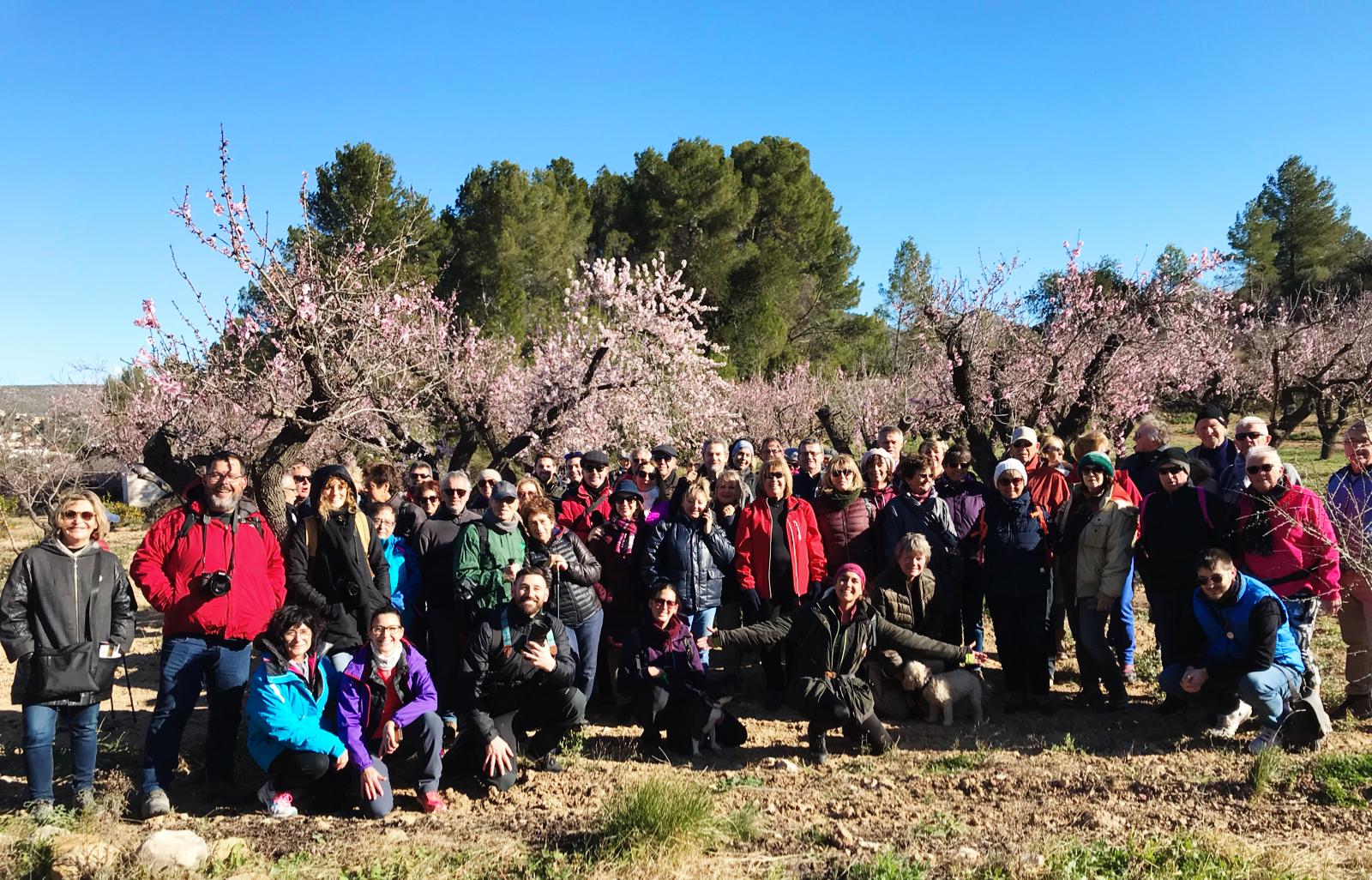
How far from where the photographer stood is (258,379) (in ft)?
28.8

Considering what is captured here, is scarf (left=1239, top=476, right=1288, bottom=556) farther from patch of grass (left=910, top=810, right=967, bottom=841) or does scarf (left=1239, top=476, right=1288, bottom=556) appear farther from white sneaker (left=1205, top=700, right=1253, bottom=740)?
patch of grass (left=910, top=810, right=967, bottom=841)

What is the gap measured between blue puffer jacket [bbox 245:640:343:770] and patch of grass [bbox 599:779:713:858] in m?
1.45

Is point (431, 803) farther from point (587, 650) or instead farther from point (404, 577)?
point (404, 577)

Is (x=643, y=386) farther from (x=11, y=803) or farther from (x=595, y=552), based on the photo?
(x=11, y=803)

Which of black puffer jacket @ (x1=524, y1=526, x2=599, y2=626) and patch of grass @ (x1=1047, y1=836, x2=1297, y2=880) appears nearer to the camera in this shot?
patch of grass @ (x1=1047, y1=836, x2=1297, y2=880)

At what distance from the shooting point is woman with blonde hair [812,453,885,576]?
19.8ft

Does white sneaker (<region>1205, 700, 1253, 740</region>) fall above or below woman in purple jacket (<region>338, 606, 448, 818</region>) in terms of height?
below

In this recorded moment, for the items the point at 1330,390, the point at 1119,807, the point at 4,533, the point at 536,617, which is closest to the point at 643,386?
the point at 536,617

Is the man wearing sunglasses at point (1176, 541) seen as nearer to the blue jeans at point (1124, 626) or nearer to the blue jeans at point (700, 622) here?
the blue jeans at point (1124, 626)

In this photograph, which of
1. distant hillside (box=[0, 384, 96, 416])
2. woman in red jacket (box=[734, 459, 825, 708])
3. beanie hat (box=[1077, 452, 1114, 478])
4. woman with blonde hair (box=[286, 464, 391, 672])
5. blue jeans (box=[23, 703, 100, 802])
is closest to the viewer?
blue jeans (box=[23, 703, 100, 802])

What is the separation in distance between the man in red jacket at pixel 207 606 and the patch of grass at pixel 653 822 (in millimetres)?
2125

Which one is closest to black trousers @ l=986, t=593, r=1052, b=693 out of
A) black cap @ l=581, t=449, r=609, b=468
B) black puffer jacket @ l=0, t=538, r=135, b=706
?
black cap @ l=581, t=449, r=609, b=468

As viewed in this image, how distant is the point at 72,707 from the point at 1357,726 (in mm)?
6817

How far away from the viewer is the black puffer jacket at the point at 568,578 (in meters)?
5.24
